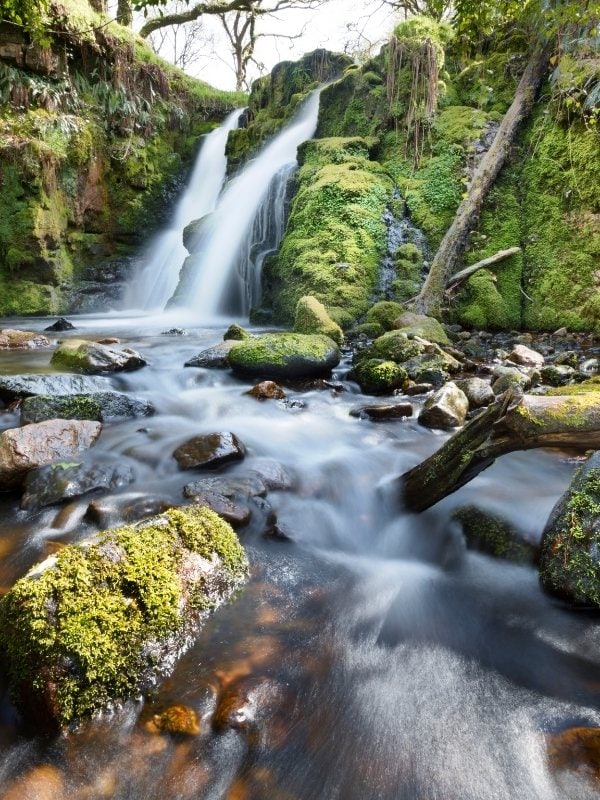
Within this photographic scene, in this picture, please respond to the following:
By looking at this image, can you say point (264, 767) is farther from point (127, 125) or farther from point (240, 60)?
point (240, 60)

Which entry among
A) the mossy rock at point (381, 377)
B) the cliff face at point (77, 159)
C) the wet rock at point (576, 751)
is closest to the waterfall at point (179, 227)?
the cliff face at point (77, 159)

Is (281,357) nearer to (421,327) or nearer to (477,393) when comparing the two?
(477,393)

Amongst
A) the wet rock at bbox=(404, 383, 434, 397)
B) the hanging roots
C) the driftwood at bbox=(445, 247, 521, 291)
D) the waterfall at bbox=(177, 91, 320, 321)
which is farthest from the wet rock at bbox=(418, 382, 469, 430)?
the hanging roots

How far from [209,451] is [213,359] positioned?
2906mm

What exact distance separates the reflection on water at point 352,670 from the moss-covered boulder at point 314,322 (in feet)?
12.8

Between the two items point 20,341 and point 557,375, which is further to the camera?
point 20,341

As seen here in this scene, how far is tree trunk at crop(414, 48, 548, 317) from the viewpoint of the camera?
8.91 metres

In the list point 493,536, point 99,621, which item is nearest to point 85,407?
point 99,621

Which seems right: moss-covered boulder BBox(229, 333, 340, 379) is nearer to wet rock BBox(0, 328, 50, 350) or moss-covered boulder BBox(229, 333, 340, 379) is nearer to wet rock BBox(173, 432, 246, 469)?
wet rock BBox(173, 432, 246, 469)

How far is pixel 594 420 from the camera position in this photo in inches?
86.4

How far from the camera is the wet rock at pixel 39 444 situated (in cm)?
317

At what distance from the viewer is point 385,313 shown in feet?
27.1

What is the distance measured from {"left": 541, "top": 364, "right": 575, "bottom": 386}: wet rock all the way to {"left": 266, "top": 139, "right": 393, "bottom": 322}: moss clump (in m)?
3.57

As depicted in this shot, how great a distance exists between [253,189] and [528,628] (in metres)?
12.8
